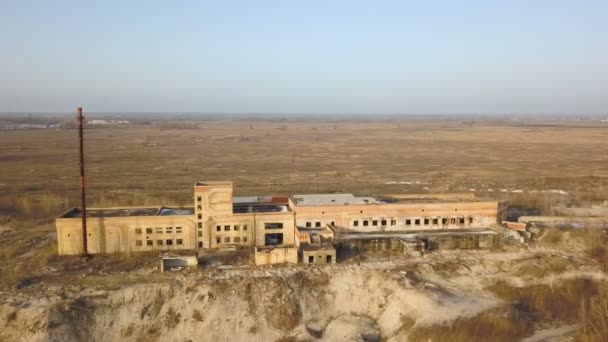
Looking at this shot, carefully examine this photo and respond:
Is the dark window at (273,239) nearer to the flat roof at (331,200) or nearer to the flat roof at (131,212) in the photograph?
the flat roof at (331,200)

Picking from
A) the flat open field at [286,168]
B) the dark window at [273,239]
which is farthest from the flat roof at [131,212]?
the flat open field at [286,168]

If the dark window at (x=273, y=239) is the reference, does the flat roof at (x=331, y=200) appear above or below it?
above

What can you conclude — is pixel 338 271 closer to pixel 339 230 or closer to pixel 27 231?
pixel 339 230

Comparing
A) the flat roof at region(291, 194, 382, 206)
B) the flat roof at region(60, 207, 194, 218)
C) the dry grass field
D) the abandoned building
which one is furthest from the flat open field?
the flat roof at region(291, 194, 382, 206)

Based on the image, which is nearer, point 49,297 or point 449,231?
point 49,297

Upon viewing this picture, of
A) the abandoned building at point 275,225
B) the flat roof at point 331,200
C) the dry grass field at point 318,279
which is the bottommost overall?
the dry grass field at point 318,279

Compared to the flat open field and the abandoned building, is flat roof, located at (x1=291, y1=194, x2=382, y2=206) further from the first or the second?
the flat open field

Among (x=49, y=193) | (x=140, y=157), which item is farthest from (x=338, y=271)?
(x=140, y=157)
